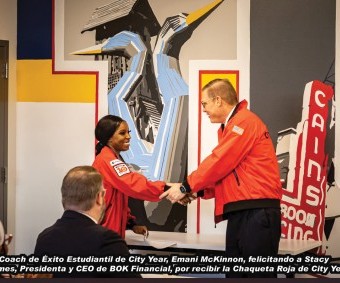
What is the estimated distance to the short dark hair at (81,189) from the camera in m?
2.98

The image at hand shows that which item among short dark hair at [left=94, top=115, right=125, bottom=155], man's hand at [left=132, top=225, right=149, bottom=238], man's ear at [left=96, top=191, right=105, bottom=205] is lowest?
man's hand at [left=132, top=225, right=149, bottom=238]

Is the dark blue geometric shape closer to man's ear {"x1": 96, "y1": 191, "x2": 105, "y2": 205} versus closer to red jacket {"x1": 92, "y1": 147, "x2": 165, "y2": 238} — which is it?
red jacket {"x1": 92, "y1": 147, "x2": 165, "y2": 238}

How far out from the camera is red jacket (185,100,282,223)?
4.00 metres

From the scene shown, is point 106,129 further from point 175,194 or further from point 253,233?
point 253,233

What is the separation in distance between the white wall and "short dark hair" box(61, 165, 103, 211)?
99.5 inches

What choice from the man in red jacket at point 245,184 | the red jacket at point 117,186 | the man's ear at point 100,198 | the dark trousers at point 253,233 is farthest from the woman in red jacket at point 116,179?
the man's ear at point 100,198

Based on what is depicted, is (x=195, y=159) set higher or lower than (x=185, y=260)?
higher

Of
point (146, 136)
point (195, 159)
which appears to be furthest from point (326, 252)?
point (146, 136)

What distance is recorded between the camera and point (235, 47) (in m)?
5.13

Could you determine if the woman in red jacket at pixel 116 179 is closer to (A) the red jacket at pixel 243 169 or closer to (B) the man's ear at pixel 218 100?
(A) the red jacket at pixel 243 169

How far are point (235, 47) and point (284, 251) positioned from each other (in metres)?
1.56

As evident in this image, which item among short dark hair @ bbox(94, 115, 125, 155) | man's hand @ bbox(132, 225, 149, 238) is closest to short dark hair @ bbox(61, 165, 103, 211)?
short dark hair @ bbox(94, 115, 125, 155)

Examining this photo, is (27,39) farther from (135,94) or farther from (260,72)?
(260,72)

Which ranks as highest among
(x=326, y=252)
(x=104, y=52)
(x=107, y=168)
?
(x=104, y=52)
